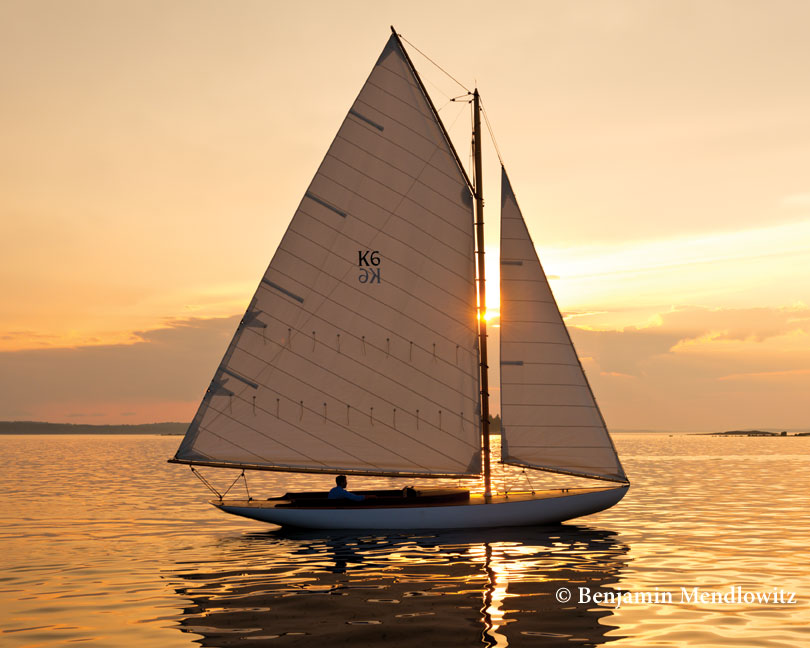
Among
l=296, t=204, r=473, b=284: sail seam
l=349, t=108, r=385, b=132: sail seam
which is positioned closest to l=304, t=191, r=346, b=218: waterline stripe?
l=296, t=204, r=473, b=284: sail seam

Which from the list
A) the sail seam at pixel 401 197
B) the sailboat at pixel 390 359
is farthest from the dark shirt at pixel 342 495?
the sail seam at pixel 401 197

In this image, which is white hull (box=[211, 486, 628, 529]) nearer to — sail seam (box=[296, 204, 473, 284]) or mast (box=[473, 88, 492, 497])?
mast (box=[473, 88, 492, 497])

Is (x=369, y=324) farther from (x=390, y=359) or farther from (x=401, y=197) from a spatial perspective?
(x=401, y=197)

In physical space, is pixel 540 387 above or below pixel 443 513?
above

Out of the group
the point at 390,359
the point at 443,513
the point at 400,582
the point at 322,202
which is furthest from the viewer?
the point at 322,202

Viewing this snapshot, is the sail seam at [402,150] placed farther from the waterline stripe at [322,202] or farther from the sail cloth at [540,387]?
the sail cloth at [540,387]

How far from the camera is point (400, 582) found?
714 inches

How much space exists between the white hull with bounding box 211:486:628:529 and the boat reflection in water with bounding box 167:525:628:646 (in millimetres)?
379

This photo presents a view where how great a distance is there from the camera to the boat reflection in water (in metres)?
13.9

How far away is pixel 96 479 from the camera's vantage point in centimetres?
5831

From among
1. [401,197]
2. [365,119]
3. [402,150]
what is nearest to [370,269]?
[401,197]

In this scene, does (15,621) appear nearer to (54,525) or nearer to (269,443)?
(269,443)

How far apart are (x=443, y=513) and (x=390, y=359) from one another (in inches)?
198

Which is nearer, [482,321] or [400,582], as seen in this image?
[400,582]
